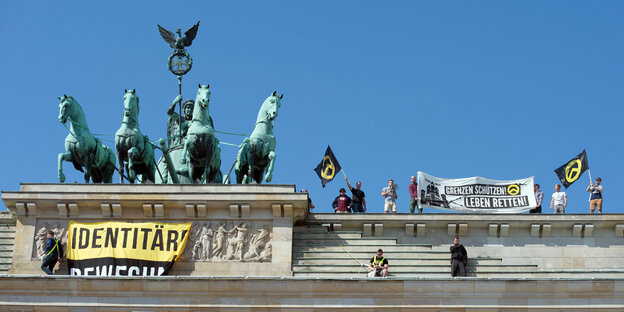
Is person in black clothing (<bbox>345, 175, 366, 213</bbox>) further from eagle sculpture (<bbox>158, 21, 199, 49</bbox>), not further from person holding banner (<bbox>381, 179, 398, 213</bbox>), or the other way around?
eagle sculpture (<bbox>158, 21, 199, 49</bbox>)

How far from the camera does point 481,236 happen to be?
146ft

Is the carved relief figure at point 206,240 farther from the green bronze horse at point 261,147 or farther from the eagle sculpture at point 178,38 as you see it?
the eagle sculpture at point 178,38

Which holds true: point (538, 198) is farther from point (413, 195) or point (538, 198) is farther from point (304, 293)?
point (304, 293)

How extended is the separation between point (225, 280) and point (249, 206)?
2.95 meters

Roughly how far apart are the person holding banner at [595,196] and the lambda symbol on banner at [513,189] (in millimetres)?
2099

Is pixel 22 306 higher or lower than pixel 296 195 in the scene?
lower

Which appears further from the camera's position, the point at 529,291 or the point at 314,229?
the point at 314,229

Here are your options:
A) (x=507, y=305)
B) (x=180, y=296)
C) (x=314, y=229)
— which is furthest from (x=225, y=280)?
(x=507, y=305)

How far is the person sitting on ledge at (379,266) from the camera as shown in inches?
1634

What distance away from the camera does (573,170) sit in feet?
157

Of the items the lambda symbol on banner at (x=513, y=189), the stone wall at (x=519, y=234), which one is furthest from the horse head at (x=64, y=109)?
the lambda symbol on banner at (x=513, y=189)

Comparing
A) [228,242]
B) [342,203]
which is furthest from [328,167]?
[228,242]

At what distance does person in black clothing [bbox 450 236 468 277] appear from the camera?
42.1 meters

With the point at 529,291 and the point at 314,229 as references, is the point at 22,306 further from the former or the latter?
the point at 529,291
